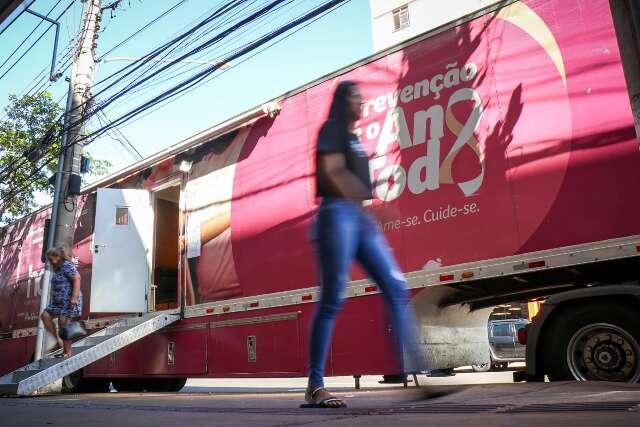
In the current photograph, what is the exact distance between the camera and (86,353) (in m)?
6.43

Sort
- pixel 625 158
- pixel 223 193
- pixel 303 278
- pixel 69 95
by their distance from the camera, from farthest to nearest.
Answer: pixel 69 95 → pixel 223 193 → pixel 303 278 → pixel 625 158

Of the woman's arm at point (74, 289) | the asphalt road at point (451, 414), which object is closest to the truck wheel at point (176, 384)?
the woman's arm at point (74, 289)

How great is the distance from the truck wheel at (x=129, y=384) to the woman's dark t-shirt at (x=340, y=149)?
732 cm

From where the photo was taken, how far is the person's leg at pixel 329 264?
263 centimetres

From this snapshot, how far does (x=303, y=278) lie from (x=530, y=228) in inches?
94.4

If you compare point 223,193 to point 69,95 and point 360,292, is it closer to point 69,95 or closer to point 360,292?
point 360,292

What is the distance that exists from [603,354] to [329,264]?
2600mm

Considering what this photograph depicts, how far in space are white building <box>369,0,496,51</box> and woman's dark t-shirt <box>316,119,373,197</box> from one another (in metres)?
23.7

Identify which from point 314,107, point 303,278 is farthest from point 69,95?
point 303,278

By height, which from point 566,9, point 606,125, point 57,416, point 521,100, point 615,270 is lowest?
point 57,416

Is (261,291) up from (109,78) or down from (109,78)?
down

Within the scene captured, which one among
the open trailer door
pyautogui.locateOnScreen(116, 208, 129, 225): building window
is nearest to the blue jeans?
the open trailer door

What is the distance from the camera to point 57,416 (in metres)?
3.17

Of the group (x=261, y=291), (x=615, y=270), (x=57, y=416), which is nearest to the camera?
(x=57, y=416)
